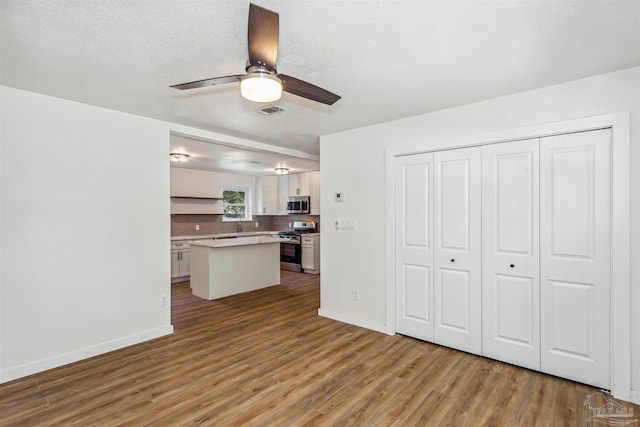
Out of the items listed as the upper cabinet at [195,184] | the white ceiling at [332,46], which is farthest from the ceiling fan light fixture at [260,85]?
the upper cabinet at [195,184]

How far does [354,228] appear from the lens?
3977mm

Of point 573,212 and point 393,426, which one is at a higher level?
point 573,212

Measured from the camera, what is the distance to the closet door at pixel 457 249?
3064 millimetres

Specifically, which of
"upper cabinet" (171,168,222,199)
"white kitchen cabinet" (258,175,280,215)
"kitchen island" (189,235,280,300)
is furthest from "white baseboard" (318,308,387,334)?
"white kitchen cabinet" (258,175,280,215)

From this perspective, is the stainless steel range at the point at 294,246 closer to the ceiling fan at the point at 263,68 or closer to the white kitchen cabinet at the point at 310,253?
the white kitchen cabinet at the point at 310,253

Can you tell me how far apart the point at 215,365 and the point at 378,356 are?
5.12 ft

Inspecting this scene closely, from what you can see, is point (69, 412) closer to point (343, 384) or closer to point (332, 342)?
point (343, 384)

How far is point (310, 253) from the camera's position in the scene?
7.25 metres

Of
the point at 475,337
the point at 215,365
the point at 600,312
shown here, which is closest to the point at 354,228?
the point at 475,337

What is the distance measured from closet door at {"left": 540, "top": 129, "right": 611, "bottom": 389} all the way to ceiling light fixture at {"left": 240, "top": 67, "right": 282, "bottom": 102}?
2.38 metres

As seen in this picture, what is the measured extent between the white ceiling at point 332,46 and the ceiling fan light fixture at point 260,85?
313 mm

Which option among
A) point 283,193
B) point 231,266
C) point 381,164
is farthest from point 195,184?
point 381,164

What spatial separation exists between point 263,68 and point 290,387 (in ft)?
7.74

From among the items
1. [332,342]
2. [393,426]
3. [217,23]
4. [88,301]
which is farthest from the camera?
[332,342]
